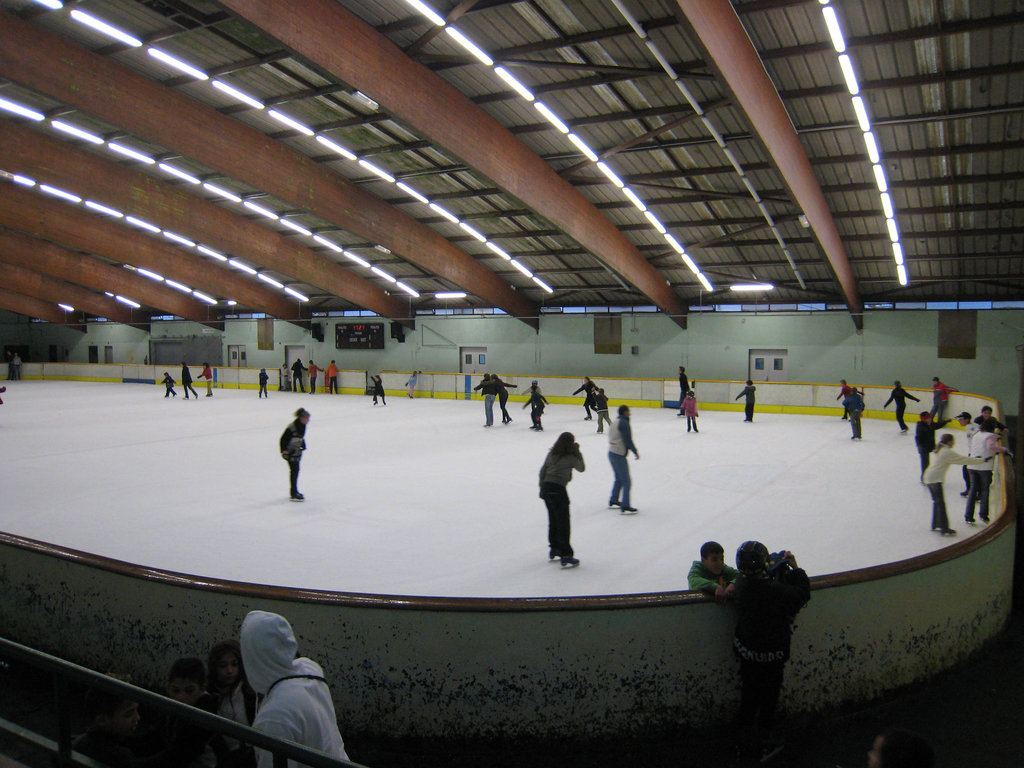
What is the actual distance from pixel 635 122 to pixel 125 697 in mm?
14611

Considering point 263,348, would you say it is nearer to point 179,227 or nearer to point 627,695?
A: point 179,227

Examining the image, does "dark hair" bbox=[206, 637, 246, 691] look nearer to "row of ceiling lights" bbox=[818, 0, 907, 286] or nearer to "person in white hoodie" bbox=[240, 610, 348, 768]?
"person in white hoodie" bbox=[240, 610, 348, 768]

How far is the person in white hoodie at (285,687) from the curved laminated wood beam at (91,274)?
1239 inches

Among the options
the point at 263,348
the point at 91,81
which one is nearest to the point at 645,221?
the point at 91,81

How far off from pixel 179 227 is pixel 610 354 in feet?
55.6

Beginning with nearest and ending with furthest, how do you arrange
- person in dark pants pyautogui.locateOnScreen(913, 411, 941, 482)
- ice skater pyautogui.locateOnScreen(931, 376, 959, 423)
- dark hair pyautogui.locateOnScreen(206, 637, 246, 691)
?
dark hair pyautogui.locateOnScreen(206, 637, 246, 691) < person in dark pants pyautogui.locateOnScreen(913, 411, 941, 482) < ice skater pyautogui.locateOnScreen(931, 376, 959, 423)

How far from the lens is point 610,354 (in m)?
27.8

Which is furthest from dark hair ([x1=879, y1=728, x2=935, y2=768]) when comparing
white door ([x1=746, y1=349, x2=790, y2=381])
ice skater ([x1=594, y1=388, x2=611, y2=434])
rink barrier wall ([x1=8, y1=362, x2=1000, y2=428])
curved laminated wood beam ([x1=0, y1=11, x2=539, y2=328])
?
white door ([x1=746, y1=349, x2=790, y2=381])

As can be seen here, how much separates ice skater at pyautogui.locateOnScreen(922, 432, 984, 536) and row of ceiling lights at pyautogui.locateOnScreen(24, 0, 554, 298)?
14.6m

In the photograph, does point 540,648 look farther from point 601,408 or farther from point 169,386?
point 169,386

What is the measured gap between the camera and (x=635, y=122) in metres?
14.5

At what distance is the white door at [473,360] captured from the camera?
30625mm

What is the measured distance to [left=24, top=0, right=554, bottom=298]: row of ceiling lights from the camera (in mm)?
12281

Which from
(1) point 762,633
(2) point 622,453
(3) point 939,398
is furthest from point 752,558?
(3) point 939,398
